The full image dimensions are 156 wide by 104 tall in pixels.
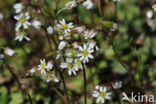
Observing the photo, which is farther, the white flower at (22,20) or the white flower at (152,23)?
the white flower at (152,23)

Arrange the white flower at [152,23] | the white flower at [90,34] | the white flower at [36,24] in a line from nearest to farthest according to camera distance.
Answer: the white flower at [90,34], the white flower at [36,24], the white flower at [152,23]

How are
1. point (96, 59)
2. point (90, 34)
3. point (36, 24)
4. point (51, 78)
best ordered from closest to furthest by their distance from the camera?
1. point (90, 34)
2. point (51, 78)
3. point (36, 24)
4. point (96, 59)

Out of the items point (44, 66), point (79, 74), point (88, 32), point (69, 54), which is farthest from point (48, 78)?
point (79, 74)

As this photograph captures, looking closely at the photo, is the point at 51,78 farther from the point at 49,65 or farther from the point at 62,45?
the point at 62,45

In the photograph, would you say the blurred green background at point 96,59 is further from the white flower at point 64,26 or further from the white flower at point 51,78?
the white flower at point 64,26

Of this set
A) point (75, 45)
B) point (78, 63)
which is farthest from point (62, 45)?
point (78, 63)

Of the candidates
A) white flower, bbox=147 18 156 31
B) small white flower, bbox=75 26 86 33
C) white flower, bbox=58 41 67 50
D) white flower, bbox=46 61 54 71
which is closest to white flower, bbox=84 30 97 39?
small white flower, bbox=75 26 86 33

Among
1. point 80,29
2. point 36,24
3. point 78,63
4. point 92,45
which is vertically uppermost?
point 36,24

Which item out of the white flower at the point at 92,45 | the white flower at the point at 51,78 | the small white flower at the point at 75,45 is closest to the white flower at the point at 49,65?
the white flower at the point at 51,78

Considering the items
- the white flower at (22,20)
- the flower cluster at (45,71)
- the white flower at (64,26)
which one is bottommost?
the flower cluster at (45,71)

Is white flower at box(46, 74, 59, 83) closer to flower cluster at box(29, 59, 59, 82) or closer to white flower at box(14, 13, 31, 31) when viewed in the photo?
flower cluster at box(29, 59, 59, 82)

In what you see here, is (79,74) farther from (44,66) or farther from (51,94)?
(44,66)
